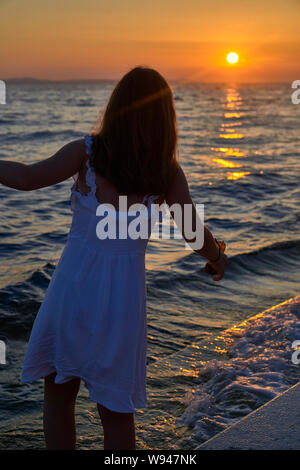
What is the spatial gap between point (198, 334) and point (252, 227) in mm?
4925

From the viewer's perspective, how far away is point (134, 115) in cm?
196

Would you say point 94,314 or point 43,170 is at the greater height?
point 43,170

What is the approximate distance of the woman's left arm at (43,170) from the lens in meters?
1.91

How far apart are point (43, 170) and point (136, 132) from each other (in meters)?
0.37

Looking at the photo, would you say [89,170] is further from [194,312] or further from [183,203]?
[194,312]

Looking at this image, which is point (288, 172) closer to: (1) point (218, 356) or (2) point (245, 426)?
(1) point (218, 356)

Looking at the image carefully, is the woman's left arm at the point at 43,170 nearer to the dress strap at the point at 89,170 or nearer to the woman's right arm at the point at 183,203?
the dress strap at the point at 89,170

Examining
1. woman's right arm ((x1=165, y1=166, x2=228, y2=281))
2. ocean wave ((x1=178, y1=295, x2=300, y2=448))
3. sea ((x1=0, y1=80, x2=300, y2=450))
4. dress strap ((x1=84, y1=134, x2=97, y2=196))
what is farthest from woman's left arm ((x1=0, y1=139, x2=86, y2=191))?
ocean wave ((x1=178, y1=295, x2=300, y2=448))

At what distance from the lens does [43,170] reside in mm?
1929

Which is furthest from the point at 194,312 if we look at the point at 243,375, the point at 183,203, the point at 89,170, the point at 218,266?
the point at 89,170

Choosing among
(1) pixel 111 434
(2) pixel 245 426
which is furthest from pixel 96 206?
(2) pixel 245 426

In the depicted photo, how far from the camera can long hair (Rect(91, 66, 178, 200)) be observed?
6.45 feet

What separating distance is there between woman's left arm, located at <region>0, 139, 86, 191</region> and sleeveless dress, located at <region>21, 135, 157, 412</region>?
6 centimetres

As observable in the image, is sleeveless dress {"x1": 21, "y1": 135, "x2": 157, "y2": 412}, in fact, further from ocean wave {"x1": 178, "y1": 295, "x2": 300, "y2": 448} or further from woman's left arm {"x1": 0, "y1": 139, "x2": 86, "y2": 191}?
ocean wave {"x1": 178, "y1": 295, "x2": 300, "y2": 448}
